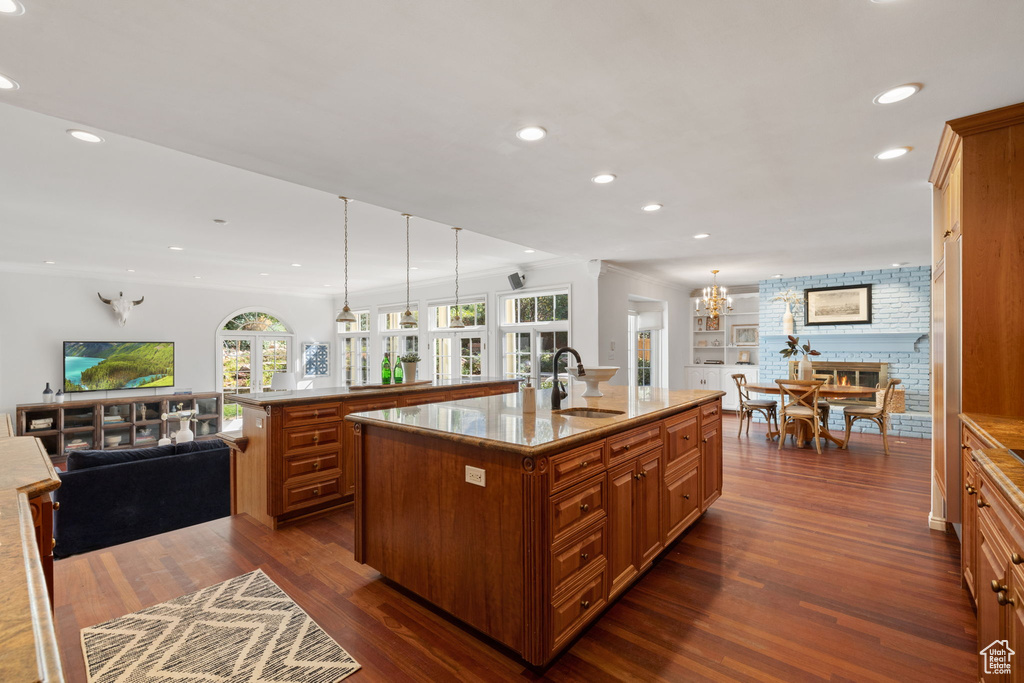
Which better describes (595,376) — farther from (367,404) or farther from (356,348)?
(356,348)

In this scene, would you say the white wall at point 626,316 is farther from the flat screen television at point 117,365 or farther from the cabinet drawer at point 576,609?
the flat screen television at point 117,365

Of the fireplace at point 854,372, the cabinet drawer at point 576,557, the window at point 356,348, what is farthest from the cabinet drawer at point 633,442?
the window at point 356,348

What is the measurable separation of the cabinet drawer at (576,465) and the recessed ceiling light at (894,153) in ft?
8.11

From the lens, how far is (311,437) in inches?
141

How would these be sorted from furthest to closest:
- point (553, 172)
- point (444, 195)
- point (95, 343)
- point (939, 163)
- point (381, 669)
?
point (95, 343) < point (444, 195) < point (553, 172) < point (939, 163) < point (381, 669)

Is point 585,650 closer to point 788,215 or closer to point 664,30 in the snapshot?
point 664,30

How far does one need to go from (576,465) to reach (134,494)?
3298 millimetres

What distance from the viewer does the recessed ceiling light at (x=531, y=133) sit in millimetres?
2424

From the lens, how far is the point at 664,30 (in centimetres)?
167

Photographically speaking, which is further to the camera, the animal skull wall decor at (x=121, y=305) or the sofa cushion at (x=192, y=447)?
the animal skull wall decor at (x=121, y=305)

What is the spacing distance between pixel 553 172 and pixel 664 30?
1.40 meters

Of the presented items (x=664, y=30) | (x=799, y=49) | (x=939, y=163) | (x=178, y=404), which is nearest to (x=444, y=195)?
(x=664, y=30)

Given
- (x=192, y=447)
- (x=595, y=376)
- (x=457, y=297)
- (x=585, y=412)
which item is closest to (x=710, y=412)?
(x=595, y=376)

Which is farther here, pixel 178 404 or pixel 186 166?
pixel 178 404
